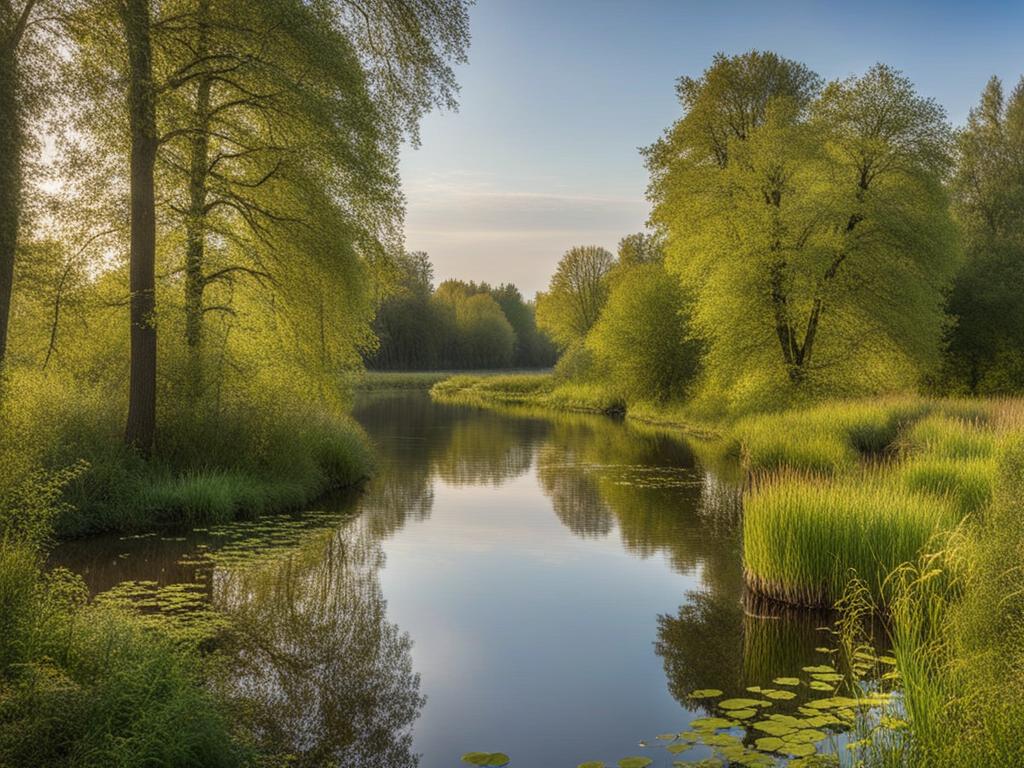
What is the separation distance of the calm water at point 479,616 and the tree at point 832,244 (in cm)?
1027

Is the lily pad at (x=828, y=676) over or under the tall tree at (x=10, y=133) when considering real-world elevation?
under

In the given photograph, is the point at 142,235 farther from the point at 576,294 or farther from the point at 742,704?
the point at 576,294

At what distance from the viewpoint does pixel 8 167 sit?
10.6m

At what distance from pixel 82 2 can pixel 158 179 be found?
3479 millimetres

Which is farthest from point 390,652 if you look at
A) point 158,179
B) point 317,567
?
point 158,179

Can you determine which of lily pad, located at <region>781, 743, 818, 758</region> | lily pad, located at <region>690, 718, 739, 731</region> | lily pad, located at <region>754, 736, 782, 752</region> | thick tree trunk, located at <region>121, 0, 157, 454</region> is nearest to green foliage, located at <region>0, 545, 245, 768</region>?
lily pad, located at <region>690, 718, 739, 731</region>

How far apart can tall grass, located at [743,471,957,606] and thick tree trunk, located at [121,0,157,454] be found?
32.2ft

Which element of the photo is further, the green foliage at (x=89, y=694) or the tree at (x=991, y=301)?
the tree at (x=991, y=301)

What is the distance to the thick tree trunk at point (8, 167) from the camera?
10469mm

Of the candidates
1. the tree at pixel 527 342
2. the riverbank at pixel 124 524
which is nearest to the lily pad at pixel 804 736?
the riverbank at pixel 124 524

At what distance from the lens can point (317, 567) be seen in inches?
469

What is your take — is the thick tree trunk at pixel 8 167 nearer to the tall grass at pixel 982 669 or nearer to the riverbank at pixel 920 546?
the riverbank at pixel 920 546

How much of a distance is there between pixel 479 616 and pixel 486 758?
12.6ft

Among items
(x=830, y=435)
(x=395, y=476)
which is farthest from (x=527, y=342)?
(x=830, y=435)
